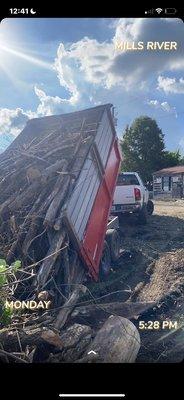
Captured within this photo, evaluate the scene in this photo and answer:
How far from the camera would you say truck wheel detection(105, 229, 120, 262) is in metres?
5.11

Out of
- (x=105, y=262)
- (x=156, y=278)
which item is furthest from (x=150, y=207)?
(x=156, y=278)

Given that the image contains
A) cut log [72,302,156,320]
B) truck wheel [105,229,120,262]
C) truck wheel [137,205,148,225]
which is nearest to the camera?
cut log [72,302,156,320]

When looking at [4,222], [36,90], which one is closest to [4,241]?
[4,222]

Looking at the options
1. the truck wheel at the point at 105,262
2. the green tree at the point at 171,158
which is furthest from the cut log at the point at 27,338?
the green tree at the point at 171,158

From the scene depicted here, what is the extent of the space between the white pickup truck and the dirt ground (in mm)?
184

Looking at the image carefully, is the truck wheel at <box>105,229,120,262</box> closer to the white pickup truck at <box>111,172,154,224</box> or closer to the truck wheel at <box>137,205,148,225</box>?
the white pickup truck at <box>111,172,154,224</box>

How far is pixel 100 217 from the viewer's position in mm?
5332

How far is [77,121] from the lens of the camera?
4.62m

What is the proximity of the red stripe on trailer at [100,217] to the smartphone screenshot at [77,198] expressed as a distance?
37mm

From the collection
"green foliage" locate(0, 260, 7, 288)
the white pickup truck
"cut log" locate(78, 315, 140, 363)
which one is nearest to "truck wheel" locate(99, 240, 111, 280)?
the white pickup truck

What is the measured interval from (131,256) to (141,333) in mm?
1900

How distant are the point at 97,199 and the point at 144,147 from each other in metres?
1.03
